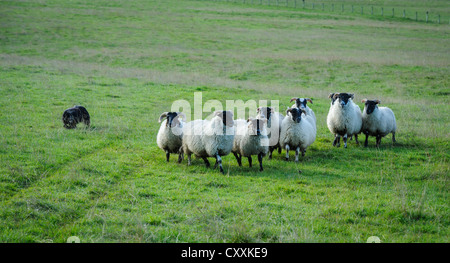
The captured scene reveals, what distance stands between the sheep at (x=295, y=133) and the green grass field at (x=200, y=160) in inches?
20.5

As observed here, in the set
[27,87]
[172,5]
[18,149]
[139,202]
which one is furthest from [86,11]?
[139,202]

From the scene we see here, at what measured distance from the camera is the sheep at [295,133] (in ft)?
41.2

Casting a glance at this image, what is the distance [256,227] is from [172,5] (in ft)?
227

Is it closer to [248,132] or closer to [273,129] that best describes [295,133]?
[273,129]

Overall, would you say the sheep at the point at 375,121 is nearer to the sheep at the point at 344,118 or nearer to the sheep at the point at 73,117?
the sheep at the point at 344,118

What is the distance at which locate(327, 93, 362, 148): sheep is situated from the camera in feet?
46.3

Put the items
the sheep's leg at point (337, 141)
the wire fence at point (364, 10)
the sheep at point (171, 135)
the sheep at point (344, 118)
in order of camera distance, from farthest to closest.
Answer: the wire fence at point (364, 10) → the sheep's leg at point (337, 141) → the sheep at point (344, 118) → the sheep at point (171, 135)

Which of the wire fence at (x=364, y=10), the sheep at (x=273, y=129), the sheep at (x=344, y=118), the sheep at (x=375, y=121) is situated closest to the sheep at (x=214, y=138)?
the sheep at (x=273, y=129)

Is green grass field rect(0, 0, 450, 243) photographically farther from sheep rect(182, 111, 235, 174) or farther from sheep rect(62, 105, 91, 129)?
sheep rect(182, 111, 235, 174)

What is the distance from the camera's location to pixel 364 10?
76562 millimetres

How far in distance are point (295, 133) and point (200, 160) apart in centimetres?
311

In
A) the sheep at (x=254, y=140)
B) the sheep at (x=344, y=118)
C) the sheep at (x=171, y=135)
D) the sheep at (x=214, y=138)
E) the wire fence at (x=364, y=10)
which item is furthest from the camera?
the wire fence at (x=364, y=10)

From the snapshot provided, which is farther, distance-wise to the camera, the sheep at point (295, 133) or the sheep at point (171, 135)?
the sheep at point (295, 133)
